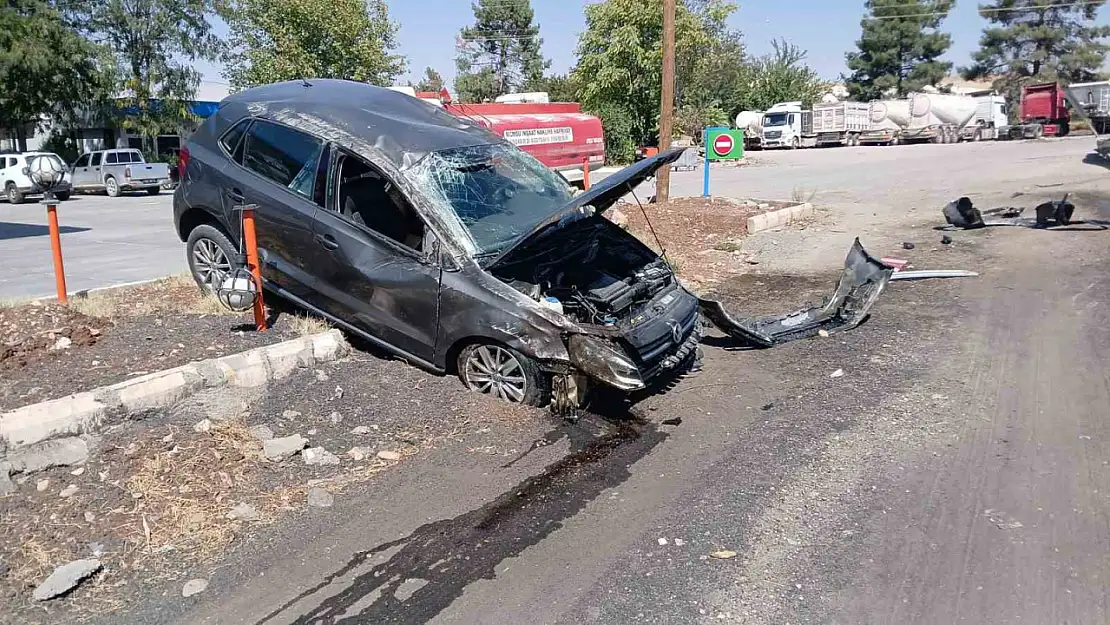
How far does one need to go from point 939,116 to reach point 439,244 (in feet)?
155

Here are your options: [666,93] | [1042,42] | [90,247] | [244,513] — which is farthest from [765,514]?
[1042,42]

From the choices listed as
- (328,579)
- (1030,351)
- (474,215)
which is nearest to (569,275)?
(474,215)

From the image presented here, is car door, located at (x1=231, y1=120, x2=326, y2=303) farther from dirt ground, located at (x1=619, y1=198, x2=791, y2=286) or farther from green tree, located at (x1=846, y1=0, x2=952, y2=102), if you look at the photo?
green tree, located at (x1=846, y1=0, x2=952, y2=102)

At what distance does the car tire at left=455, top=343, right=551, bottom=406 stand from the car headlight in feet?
1.10

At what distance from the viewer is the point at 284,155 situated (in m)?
6.86

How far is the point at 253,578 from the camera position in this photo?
3.92m

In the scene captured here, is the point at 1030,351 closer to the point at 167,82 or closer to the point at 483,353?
the point at 483,353

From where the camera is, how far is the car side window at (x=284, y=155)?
261 inches

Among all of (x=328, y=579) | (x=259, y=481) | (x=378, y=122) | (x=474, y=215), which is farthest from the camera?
(x=378, y=122)

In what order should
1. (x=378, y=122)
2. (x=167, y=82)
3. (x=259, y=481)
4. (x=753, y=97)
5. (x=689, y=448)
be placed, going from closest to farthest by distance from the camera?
(x=259, y=481)
(x=689, y=448)
(x=378, y=122)
(x=167, y=82)
(x=753, y=97)

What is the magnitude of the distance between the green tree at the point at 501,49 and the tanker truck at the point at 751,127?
24677 millimetres

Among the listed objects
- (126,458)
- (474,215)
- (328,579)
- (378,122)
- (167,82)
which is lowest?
(328,579)

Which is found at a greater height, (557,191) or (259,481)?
(557,191)

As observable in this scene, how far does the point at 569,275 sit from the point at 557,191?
1.06 m
